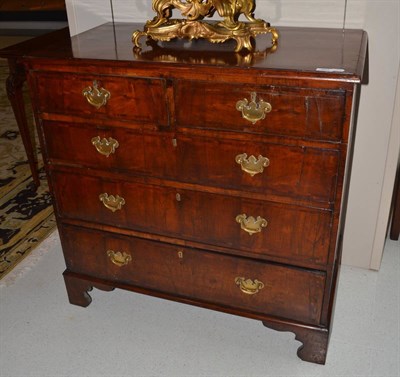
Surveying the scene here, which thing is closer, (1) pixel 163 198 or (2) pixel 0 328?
(1) pixel 163 198

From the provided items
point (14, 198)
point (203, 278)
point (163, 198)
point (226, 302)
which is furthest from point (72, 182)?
point (14, 198)

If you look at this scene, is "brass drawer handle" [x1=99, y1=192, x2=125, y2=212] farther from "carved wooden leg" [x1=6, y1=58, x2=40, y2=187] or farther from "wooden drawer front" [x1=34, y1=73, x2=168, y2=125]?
"carved wooden leg" [x1=6, y1=58, x2=40, y2=187]

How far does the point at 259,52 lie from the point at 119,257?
3.03 ft

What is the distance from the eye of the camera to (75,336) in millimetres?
2066

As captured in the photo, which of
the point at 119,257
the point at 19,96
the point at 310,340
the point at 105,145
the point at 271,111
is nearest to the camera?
the point at 271,111

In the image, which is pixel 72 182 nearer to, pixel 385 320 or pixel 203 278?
pixel 203 278

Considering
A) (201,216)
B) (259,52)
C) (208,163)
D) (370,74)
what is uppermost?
(259,52)

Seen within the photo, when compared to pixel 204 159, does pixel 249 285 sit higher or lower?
lower

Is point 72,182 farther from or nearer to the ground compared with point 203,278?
farther from the ground

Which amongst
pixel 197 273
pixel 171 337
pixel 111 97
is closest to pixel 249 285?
pixel 197 273

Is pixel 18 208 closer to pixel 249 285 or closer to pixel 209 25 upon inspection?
pixel 249 285

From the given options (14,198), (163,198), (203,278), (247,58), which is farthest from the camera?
(14,198)

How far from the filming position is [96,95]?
1.66 m

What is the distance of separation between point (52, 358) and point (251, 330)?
0.77m
